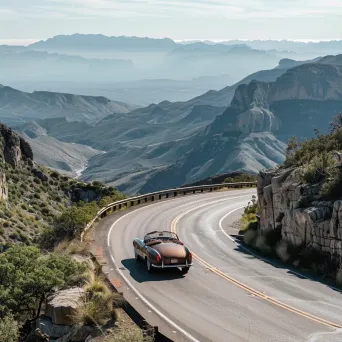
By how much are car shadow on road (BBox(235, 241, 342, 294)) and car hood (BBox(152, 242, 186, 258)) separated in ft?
12.9

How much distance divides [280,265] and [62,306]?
1075cm

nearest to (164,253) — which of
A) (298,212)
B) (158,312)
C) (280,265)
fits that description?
(158,312)

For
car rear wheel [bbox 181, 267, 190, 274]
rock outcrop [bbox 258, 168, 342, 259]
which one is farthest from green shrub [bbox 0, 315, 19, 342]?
rock outcrop [bbox 258, 168, 342, 259]

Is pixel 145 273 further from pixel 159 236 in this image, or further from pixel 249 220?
pixel 249 220

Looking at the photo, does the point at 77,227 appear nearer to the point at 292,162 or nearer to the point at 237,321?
→ the point at 292,162

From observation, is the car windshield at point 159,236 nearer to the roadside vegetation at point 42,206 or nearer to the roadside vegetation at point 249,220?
the roadside vegetation at point 42,206

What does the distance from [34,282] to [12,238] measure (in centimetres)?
3237

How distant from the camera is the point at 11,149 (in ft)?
241

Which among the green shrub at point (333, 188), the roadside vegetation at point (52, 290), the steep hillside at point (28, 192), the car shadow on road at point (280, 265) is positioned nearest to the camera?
the roadside vegetation at point (52, 290)

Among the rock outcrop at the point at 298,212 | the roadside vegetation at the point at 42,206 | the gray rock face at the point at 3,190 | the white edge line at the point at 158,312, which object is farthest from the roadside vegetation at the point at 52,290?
the gray rock face at the point at 3,190

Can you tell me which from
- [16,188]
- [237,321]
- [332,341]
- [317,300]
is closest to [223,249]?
[317,300]

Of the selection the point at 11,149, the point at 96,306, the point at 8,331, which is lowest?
the point at 11,149

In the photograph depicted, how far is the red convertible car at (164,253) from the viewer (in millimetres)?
19656

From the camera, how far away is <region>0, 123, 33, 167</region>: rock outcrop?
238 ft
